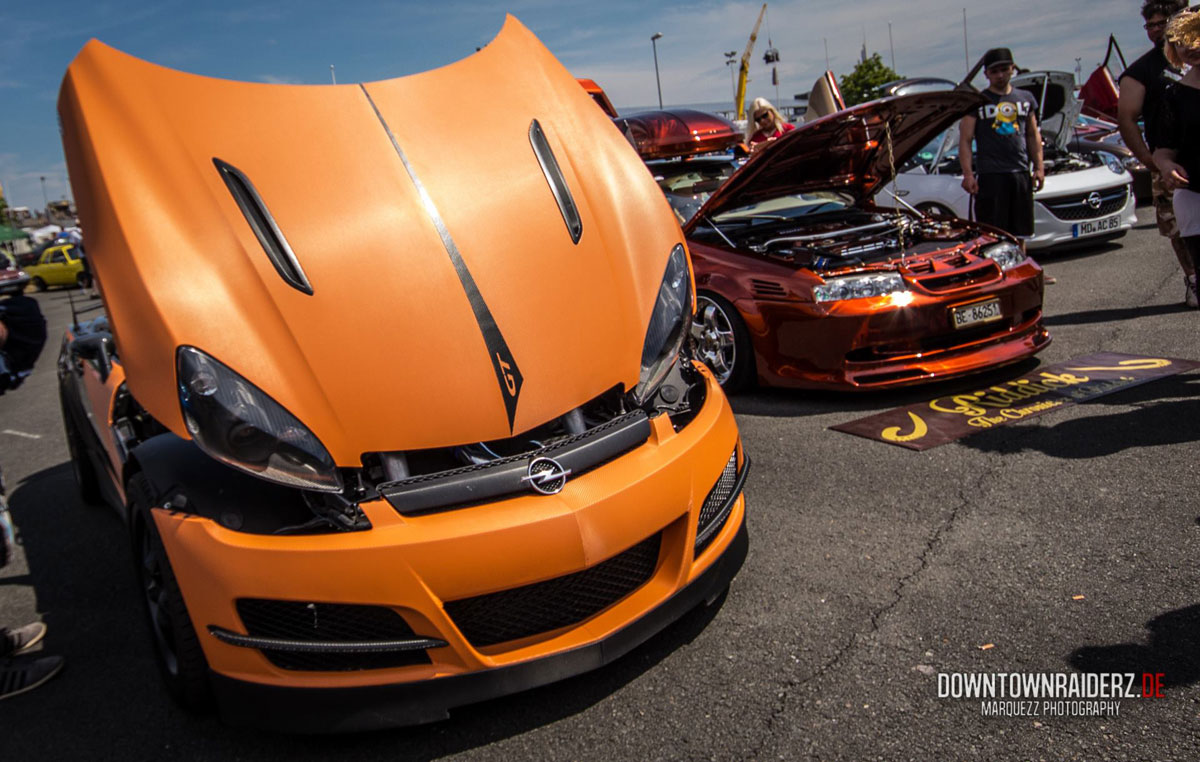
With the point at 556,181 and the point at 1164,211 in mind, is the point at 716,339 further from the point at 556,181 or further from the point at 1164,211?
the point at 1164,211

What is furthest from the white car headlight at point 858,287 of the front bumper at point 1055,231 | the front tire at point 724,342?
the front bumper at point 1055,231

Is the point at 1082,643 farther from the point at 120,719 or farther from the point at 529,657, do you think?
the point at 120,719

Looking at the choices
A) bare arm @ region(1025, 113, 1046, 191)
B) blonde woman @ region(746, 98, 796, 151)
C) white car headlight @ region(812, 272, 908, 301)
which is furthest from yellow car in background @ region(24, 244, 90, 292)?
white car headlight @ region(812, 272, 908, 301)

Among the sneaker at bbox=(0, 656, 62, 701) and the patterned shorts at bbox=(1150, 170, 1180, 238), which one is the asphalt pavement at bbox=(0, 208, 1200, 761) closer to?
the sneaker at bbox=(0, 656, 62, 701)

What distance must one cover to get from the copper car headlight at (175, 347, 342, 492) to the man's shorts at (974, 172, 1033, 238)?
6011mm

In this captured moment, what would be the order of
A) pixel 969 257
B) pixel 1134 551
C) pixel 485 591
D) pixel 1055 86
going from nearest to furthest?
pixel 485 591
pixel 1134 551
pixel 969 257
pixel 1055 86

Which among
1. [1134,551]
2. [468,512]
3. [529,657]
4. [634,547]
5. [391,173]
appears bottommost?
[1134,551]

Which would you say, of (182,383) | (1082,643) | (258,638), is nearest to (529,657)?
(258,638)

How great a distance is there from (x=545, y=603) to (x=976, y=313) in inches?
134

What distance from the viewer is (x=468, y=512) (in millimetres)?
2188

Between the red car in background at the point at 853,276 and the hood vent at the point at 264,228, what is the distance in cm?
232

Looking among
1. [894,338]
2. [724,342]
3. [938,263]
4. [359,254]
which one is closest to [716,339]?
[724,342]

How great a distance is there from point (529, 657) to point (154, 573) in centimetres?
126

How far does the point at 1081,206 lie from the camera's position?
890cm
